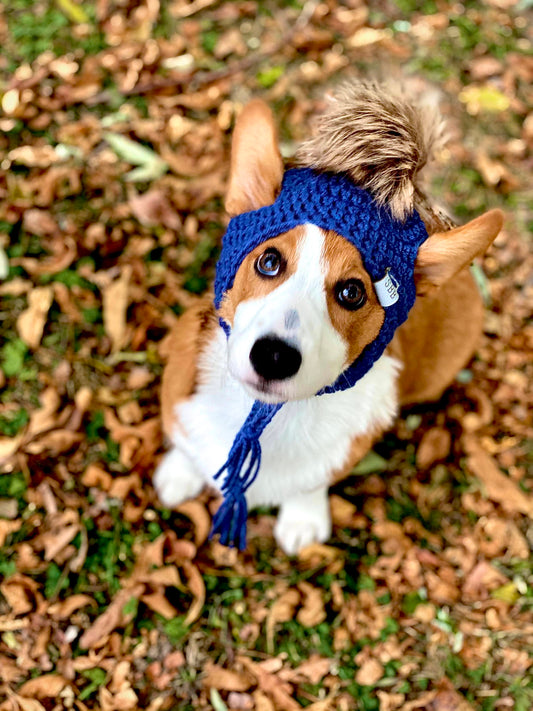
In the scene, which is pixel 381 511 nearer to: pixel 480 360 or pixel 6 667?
pixel 480 360

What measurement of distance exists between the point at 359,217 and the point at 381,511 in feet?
6.09

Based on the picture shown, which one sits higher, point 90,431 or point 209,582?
point 90,431

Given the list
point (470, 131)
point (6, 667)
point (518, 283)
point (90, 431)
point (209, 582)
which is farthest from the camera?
point (470, 131)

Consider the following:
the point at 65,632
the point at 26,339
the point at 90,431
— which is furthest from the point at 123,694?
the point at 26,339

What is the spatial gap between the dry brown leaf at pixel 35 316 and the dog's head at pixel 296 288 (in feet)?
5.26

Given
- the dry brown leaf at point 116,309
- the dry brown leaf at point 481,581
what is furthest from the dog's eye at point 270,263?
the dry brown leaf at point 481,581

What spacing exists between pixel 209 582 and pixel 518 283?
7.87 ft

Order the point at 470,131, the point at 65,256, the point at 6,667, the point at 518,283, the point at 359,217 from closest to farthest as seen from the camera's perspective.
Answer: the point at 359,217 → the point at 6,667 → the point at 65,256 → the point at 518,283 → the point at 470,131

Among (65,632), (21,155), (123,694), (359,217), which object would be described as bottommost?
(123,694)

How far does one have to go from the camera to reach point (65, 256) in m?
3.49

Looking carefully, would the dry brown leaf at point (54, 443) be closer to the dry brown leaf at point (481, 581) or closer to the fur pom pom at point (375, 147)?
the fur pom pom at point (375, 147)

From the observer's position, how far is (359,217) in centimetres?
186

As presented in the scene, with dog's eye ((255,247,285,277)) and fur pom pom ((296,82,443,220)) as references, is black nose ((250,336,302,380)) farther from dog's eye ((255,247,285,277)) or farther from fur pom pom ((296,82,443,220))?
fur pom pom ((296,82,443,220))

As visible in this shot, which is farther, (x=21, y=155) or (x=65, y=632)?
(x=21, y=155)
